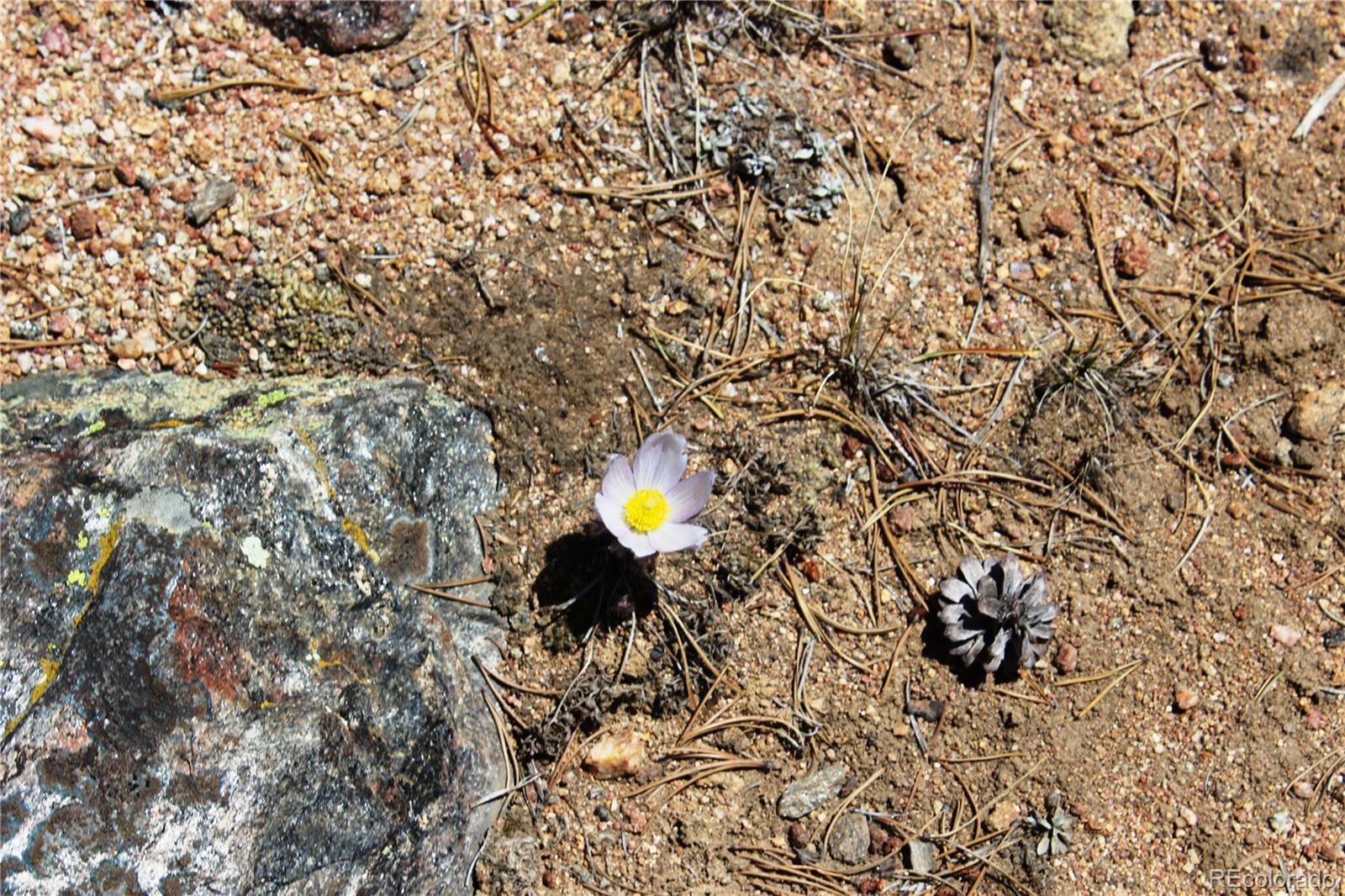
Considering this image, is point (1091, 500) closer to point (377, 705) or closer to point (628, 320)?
point (628, 320)

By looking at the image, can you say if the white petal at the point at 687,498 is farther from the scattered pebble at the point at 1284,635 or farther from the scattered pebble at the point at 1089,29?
the scattered pebble at the point at 1089,29

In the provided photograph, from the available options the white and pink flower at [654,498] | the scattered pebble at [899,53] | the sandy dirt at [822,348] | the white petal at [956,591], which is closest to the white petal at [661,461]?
the white and pink flower at [654,498]

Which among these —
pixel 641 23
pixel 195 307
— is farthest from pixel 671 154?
pixel 195 307

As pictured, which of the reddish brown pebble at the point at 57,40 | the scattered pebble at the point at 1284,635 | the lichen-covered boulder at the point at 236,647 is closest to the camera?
the lichen-covered boulder at the point at 236,647

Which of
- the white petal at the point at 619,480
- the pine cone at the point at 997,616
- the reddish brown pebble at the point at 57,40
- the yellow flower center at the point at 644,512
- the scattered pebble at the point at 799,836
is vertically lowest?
the scattered pebble at the point at 799,836

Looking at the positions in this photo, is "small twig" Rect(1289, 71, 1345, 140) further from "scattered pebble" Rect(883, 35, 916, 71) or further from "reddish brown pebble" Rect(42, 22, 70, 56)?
"reddish brown pebble" Rect(42, 22, 70, 56)

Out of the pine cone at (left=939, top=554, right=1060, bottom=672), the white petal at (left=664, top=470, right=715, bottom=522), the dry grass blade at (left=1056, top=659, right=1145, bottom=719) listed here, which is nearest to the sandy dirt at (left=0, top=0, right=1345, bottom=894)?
the dry grass blade at (left=1056, top=659, right=1145, bottom=719)
